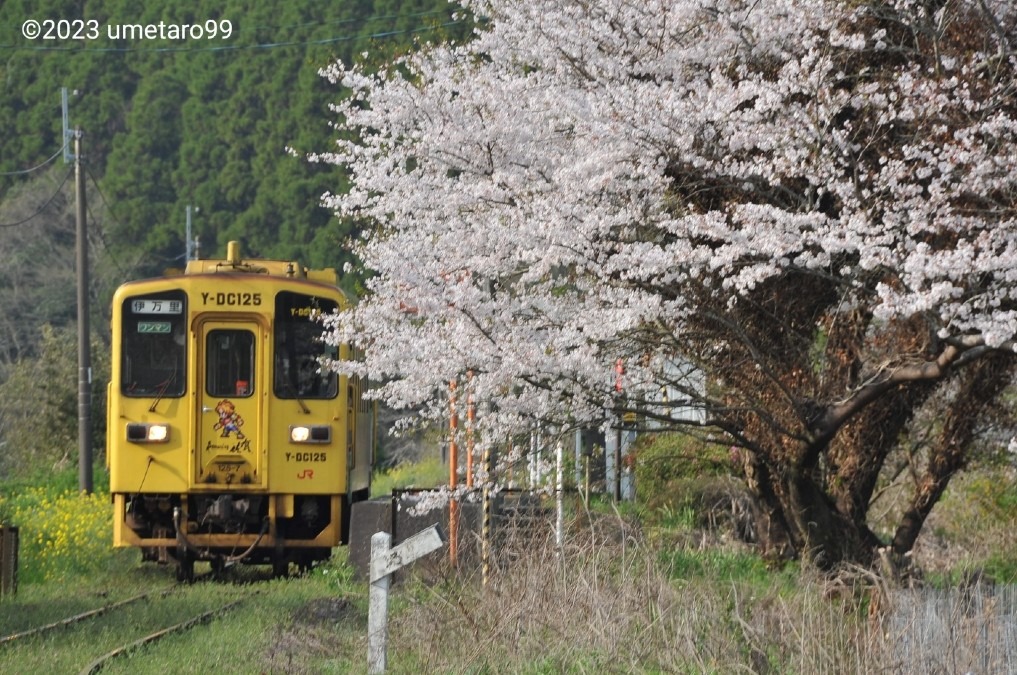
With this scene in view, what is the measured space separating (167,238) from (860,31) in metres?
42.6

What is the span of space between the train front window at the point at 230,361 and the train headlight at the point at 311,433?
0.55m

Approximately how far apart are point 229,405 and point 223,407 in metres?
0.06

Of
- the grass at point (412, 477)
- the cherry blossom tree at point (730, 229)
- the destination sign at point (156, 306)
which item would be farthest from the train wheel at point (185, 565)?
the grass at point (412, 477)

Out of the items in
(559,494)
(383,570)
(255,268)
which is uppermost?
(255,268)

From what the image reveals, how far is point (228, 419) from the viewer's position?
533 inches

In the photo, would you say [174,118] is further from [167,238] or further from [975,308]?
[975,308]

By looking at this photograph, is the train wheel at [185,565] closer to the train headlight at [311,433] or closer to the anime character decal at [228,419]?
the anime character decal at [228,419]

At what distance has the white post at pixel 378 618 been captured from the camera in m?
7.88

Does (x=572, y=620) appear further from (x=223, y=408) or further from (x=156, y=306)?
(x=156, y=306)

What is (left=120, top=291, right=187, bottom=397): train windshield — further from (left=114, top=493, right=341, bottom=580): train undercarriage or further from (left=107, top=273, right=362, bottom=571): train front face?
(left=114, top=493, right=341, bottom=580): train undercarriage

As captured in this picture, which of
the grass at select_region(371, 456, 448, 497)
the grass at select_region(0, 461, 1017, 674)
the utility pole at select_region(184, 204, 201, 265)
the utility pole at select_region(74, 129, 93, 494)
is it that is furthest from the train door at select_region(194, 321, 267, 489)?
the utility pole at select_region(184, 204, 201, 265)

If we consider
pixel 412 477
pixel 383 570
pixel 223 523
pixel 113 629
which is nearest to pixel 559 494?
pixel 383 570

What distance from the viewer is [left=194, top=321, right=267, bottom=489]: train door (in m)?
13.5

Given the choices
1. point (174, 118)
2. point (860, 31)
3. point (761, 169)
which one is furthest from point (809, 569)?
point (174, 118)
